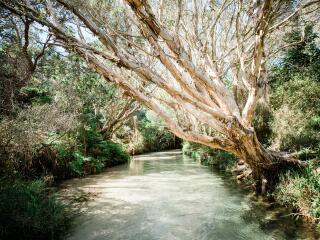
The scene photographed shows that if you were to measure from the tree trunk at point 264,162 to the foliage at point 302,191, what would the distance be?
0.43 metres

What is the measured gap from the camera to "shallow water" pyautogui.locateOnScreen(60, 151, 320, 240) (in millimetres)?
6051

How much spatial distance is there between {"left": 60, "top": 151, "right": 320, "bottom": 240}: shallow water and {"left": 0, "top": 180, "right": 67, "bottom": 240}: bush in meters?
0.48

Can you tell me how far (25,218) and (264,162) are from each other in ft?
21.1

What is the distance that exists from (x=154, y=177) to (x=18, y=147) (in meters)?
7.21

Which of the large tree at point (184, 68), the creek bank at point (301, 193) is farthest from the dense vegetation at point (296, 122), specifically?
the large tree at point (184, 68)

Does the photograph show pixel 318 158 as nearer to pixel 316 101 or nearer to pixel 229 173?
pixel 316 101

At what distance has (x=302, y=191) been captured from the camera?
6.71 metres

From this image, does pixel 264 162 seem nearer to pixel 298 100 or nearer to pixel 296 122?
pixel 296 122

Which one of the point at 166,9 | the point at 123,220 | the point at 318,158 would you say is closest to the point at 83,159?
the point at 123,220

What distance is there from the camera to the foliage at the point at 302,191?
625cm

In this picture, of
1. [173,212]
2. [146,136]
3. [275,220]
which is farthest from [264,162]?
[146,136]

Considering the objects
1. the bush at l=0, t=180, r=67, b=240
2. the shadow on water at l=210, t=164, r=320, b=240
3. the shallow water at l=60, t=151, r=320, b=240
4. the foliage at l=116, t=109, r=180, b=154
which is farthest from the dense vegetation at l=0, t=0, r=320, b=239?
the foliage at l=116, t=109, r=180, b=154

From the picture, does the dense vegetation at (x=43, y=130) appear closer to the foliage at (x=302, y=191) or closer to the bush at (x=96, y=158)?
the bush at (x=96, y=158)

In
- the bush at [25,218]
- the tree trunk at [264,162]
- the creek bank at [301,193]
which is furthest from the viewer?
the tree trunk at [264,162]
